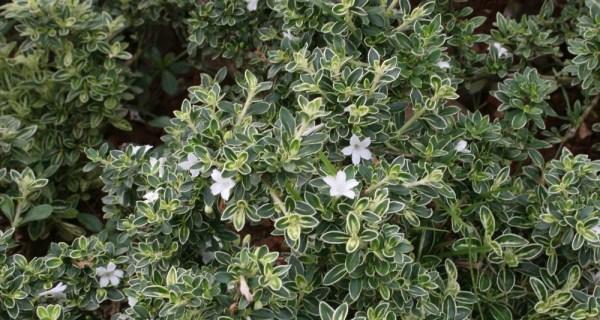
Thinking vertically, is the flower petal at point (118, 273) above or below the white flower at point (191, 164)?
below

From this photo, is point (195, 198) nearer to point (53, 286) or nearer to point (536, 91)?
point (53, 286)

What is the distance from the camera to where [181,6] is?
9.64 ft

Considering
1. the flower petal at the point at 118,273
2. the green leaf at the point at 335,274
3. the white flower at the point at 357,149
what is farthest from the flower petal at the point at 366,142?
the flower petal at the point at 118,273

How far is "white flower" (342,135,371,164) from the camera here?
82.2 inches

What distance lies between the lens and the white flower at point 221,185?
6.24ft

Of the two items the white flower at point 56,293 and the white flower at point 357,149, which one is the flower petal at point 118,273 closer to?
the white flower at point 56,293

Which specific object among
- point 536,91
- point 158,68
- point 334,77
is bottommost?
point 158,68

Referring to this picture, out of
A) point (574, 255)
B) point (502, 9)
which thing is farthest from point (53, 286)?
point (502, 9)

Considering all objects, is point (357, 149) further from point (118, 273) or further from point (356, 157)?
point (118, 273)

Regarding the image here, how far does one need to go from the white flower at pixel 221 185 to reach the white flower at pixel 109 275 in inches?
20.3

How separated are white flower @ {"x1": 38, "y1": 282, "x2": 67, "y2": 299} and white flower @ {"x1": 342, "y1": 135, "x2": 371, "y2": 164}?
885 mm

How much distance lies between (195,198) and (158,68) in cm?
142

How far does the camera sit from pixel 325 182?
1.90 m

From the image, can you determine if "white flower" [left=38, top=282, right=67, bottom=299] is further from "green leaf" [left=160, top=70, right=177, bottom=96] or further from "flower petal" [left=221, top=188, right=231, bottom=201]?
"green leaf" [left=160, top=70, right=177, bottom=96]
